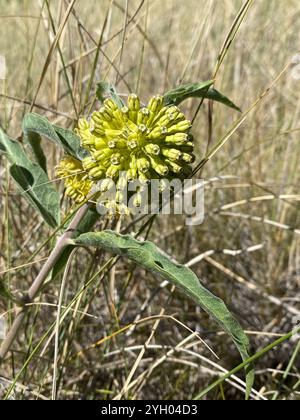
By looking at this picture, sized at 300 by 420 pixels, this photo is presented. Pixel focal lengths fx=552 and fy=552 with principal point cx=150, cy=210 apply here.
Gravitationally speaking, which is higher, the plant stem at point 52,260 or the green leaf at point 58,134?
the green leaf at point 58,134

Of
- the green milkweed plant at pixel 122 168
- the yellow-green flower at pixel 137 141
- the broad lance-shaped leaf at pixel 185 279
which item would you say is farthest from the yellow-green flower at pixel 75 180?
the broad lance-shaped leaf at pixel 185 279

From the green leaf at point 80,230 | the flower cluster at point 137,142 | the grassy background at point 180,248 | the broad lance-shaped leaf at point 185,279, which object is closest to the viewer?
the broad lance-shaped leaf at point 185,279

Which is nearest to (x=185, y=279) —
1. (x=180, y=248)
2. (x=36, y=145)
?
(x=36, y=145)

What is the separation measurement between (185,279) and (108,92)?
1.41 ft

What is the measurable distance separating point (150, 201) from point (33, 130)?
0.28 meters

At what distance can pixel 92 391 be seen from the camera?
5.30 ft

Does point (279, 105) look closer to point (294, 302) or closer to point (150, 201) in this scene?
point (294, 302)

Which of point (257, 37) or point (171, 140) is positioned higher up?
point (257, 37)

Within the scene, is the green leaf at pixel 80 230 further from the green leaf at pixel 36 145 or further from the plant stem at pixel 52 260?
the green leaf at pixel 36 145

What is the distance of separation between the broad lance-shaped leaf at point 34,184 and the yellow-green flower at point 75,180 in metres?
0.03

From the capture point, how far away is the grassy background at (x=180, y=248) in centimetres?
156

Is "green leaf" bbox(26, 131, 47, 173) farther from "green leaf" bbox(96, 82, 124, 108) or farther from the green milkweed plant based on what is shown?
"green leaf" bbox(96, 82, 124, 108)

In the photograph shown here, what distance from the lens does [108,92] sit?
1.14 m
